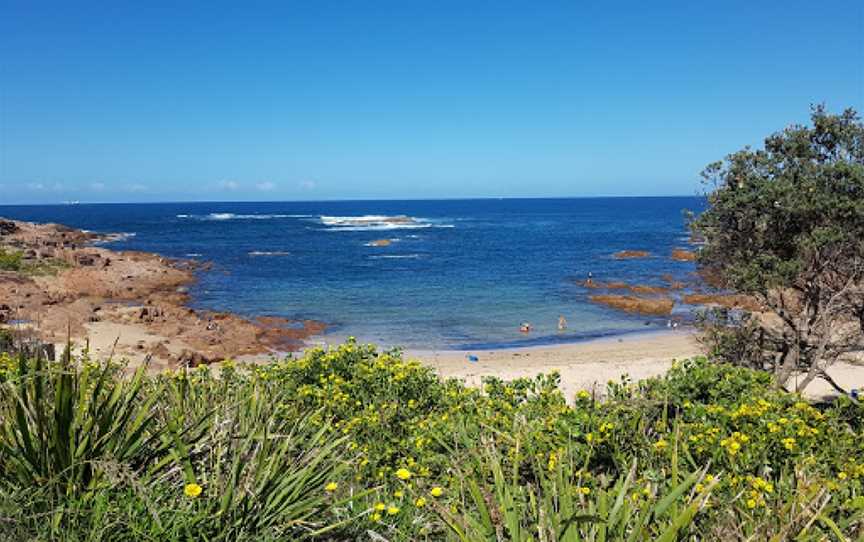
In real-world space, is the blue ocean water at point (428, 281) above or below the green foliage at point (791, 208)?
below

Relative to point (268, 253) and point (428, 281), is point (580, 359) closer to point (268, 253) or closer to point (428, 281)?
point (428, 281)

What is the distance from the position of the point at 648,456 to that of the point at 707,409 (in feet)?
3.25

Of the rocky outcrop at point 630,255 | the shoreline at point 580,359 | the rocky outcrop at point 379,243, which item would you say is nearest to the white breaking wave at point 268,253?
the rocky outcrop at point 379,243

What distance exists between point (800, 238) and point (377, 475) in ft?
24.1

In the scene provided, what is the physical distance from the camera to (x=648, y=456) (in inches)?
180

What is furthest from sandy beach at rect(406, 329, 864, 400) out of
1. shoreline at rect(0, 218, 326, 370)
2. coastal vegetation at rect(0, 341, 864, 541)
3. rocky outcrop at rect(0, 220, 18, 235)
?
rocky outcrop at rect(0, 220, 18, 235)

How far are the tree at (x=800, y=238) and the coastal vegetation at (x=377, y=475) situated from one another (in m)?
4.25

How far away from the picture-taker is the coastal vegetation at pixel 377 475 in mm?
3029

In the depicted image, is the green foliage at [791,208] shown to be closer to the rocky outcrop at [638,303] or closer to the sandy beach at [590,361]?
the sandy beach at [590,361]

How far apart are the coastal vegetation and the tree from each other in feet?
13.9

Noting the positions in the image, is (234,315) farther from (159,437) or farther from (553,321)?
(159,437)

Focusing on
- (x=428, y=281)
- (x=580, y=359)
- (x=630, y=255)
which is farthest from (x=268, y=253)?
(x=580, y=359)

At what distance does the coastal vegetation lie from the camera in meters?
3.03

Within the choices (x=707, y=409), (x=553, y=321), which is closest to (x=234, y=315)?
(x=553, y=321)
